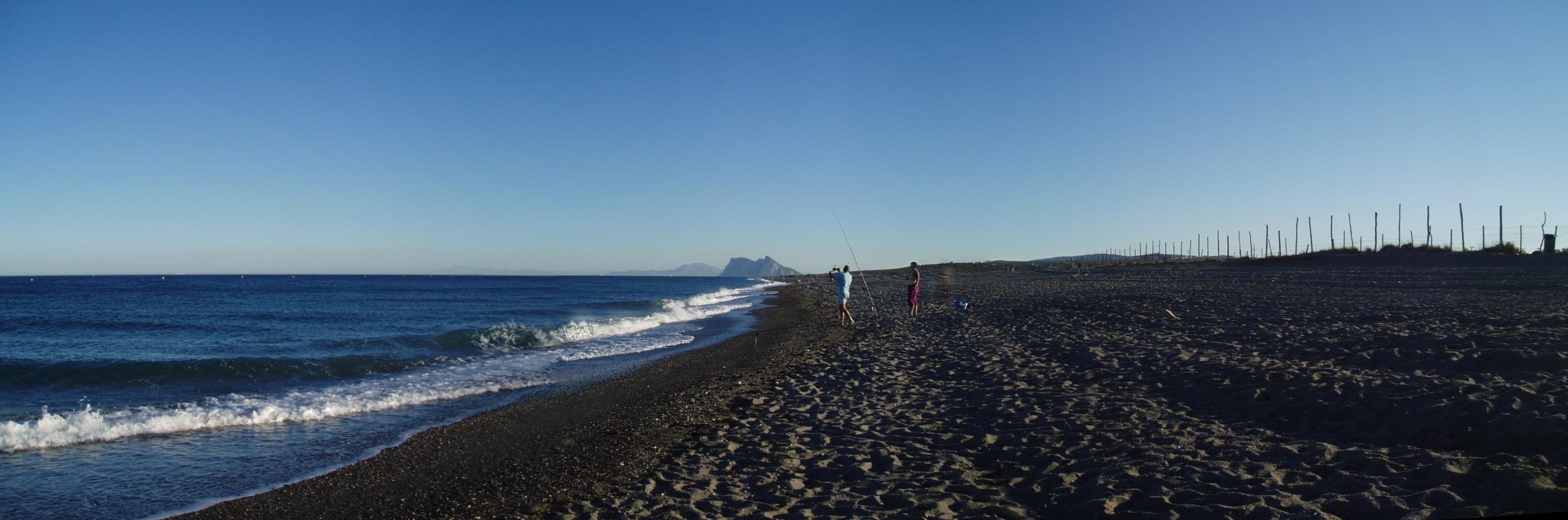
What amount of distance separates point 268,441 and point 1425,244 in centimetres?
6159

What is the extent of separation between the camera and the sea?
7.03 metres

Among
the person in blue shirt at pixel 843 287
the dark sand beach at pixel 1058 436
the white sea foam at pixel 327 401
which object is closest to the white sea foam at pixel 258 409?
the white sea foam at pixel 327 401

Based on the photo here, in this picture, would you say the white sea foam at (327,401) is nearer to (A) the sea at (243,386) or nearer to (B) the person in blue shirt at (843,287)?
(A) the sea at (243,386)

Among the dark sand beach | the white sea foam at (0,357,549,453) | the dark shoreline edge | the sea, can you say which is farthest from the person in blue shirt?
the white sea foam at (0,357,549,453)

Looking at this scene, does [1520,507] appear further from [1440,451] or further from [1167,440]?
[1167,440]

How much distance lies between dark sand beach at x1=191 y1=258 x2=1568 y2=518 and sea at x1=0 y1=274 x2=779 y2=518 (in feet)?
3.27

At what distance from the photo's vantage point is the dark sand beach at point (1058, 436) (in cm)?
492

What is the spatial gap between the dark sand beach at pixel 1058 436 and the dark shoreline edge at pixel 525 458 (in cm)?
4

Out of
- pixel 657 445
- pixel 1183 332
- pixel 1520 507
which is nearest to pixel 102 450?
pixel 657 445

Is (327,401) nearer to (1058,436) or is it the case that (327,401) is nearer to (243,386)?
(243,386)

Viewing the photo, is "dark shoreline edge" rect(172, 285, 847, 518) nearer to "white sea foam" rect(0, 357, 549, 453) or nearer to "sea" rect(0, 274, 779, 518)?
"sea" rect(0, 274, 779, 518)

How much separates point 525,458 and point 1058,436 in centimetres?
529

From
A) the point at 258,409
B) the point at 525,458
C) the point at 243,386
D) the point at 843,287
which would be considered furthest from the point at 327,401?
the point at 843,287

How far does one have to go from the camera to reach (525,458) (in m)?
7.33
